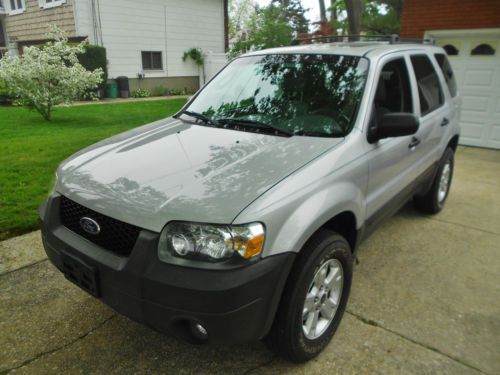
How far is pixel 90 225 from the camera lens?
2289 mm

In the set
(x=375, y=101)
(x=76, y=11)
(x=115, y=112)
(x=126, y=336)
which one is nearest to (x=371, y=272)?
(x=375, y=101)

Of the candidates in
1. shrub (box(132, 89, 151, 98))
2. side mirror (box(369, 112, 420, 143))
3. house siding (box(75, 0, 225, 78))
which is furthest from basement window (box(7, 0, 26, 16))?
side mirror (box(369, 112, 420, 143))

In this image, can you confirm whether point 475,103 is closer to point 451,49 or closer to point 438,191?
point 451,49

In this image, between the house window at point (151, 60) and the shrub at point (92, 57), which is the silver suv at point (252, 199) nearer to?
the shrub at point (92, 57)

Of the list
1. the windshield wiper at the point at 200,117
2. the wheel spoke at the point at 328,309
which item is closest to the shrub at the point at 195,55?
the windshield wiper at the point at 200,117

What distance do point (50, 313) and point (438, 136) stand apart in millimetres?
3901

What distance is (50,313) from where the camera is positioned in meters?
2.96

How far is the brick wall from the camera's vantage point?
837cm

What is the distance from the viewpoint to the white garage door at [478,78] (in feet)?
28.2

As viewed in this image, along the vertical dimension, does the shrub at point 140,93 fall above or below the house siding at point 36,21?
below

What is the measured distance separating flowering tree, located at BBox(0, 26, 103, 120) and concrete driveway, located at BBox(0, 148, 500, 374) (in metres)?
6.95

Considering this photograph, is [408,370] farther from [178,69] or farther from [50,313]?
[178,69]

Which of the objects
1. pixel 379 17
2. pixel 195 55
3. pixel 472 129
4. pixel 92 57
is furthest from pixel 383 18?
pixel 92 57

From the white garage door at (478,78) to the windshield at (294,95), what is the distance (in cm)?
701
